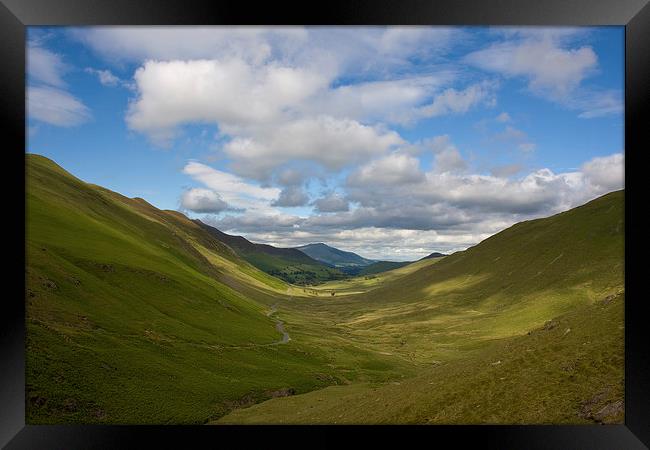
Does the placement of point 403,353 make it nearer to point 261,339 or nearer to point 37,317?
point 261,339

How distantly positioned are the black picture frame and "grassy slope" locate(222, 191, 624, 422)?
12.0ft

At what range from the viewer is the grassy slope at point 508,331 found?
1539 centimetres

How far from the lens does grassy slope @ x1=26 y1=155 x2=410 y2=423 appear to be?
2849 centimetres

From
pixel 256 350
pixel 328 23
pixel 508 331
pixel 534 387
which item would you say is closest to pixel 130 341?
pixel 256 350

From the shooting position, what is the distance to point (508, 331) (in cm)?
9619

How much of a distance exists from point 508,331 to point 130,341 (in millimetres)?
93952

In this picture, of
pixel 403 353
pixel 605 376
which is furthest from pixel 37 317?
pixel 403 353

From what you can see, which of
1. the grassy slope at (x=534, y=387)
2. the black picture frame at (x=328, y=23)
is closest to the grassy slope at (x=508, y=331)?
the grassy slope at (x=534, y=387)

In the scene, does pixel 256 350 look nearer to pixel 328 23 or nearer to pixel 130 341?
pixel 130 341

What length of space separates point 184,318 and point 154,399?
110ft

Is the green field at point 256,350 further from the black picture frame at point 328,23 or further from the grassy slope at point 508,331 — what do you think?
the black picture frame at point 328,23

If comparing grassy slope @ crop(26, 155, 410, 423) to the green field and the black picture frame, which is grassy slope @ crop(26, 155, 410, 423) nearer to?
the green field

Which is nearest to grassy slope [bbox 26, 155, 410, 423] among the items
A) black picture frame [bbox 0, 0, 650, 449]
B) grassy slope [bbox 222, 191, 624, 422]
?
black picture frame [bbox 0, 0, 650, 449]

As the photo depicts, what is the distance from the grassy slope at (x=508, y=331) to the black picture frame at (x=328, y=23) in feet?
12.0
